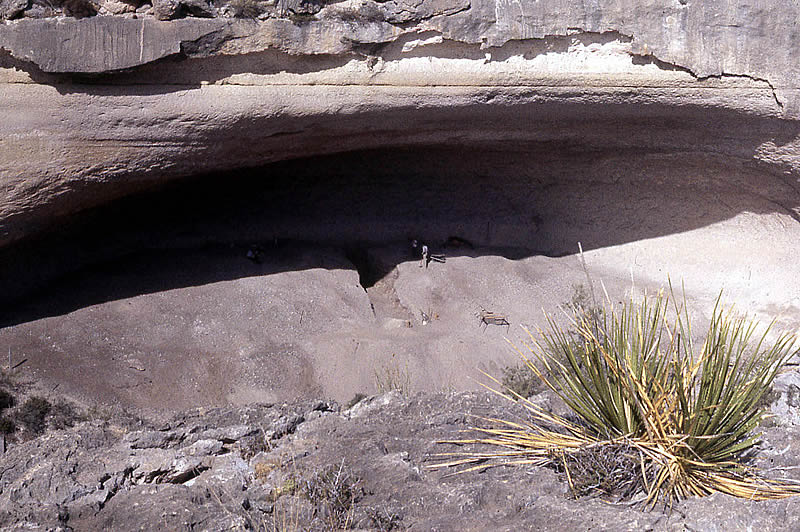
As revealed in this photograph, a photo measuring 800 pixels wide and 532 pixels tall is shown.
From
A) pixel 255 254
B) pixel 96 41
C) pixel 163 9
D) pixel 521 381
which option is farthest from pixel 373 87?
pixel 521 381

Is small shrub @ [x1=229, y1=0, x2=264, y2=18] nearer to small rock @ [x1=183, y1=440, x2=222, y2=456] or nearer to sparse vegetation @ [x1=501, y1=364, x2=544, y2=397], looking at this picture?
small rock @ [x1=183, y1=440, x2=222, y2=456]

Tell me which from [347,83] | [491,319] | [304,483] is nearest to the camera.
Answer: [304,483]

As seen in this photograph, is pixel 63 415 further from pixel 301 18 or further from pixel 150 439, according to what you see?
pixel 301 18

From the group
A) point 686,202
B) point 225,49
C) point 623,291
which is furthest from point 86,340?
point 686,202

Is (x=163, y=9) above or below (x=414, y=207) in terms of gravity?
above

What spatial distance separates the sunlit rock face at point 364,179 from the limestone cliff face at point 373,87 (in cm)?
2

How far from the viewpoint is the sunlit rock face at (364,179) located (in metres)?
6.00

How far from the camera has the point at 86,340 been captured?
21.8ft

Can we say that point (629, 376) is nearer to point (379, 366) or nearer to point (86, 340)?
point (379, 366)

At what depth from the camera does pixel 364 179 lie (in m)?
8.82

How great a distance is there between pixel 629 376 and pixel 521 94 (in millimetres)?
3812

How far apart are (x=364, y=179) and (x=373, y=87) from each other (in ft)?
7.85

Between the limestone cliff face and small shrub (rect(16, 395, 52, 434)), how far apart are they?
1.44 metres

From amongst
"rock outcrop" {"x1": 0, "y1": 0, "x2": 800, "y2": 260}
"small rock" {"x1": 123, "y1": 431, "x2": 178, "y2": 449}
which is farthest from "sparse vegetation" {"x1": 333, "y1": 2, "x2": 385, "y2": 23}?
"small rock" {"x1": 123, "y1": 431, "x2": 178, "y2": 449}
